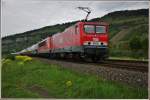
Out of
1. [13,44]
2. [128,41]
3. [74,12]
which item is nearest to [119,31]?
[128,41]

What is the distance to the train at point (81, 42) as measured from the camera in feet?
17.1

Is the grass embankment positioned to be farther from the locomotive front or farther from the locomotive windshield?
the locomotive windshield

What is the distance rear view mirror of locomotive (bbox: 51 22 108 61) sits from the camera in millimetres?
5215

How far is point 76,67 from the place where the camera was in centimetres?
531

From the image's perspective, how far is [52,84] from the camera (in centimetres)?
515

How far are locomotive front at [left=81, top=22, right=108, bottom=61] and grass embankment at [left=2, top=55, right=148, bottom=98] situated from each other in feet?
1.10

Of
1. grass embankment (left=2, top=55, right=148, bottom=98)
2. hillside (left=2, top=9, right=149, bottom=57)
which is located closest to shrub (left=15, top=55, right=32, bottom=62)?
grass embankment (left=2, top=55, right=148, bottom=98)

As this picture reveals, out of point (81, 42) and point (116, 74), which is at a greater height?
point (81, 42)

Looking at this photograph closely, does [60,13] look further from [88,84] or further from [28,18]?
[88,84]

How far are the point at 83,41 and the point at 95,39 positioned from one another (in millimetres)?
163

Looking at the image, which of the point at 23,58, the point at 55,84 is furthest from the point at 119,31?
the point at 23,58

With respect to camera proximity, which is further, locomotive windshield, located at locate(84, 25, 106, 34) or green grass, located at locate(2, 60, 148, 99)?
locomotive windshield, located at locate(84, 25, 106, 34)

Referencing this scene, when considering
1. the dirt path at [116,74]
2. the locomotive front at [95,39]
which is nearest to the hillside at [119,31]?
the locomotive front at [95,39]

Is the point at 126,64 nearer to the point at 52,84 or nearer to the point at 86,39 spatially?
the point at 86,39
